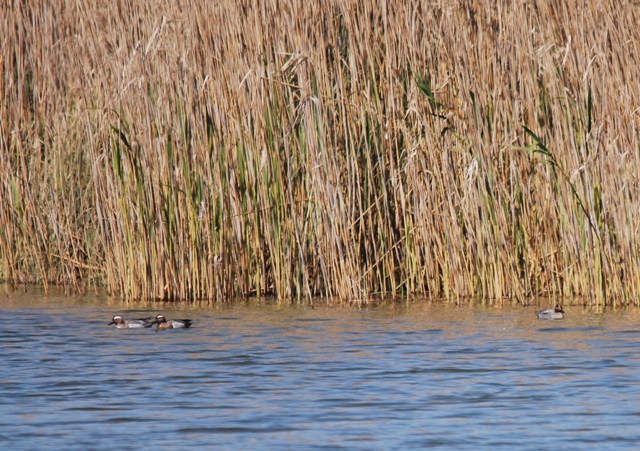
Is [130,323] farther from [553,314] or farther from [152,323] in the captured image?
[553,314]

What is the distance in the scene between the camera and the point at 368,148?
978cm

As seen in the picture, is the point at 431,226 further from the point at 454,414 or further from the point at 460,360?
the point at 454,414

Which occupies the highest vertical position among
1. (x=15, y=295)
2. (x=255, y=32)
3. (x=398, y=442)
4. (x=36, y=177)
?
(x=255, y=32)

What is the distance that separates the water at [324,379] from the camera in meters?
5.80

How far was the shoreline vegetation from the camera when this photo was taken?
362 inches

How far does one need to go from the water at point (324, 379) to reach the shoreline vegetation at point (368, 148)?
0.37 meters

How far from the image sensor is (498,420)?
19.8 ft

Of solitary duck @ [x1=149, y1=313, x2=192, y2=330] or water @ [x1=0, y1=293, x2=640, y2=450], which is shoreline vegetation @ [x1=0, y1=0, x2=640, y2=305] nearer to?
water @ [x1=0, y1=293, x2=640, y2=450]

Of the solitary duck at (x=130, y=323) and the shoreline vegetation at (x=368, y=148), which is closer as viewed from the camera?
the solitary duck at (x=130, y=323)

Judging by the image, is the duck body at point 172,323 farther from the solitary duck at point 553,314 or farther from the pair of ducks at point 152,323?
the solitary duck at point 553,314

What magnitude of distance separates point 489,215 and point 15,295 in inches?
176

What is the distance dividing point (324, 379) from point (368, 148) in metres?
3.07

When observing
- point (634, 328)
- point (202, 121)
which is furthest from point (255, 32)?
point (634, 328)

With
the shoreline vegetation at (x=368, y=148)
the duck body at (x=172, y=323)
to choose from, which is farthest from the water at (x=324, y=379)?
the shoreline vegetation at (x=368, y=148)
